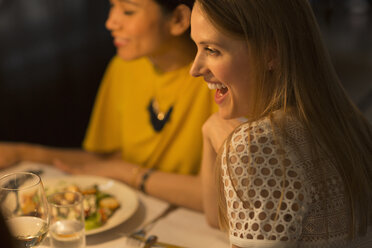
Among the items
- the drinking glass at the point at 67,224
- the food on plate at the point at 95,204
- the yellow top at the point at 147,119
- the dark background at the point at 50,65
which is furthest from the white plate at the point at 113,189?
the dark background at the point at 50,65

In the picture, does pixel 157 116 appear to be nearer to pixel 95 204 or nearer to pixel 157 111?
pixel 157 111

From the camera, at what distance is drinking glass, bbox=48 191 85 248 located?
1.19 meters

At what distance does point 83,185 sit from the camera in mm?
1646

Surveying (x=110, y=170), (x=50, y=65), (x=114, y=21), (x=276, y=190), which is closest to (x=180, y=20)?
(x=114, y=21)

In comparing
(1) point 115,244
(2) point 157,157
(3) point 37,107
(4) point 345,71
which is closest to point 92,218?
(1) point 115,244

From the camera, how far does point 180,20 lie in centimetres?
130

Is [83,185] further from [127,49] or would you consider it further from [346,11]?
[346,11]

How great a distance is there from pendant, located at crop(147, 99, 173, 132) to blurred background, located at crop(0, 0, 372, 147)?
1.40 m

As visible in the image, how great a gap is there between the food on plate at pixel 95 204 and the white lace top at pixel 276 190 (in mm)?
513

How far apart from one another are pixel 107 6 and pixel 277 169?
3477 millimetres

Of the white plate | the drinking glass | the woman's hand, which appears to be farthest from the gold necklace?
the drinking glass

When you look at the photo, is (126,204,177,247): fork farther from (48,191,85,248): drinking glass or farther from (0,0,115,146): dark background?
(0,0,115,146): dark background

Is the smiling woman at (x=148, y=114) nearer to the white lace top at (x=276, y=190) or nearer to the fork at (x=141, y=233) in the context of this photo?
the fork at (x=141, y=233)

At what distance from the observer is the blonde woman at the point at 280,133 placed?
938 mm
